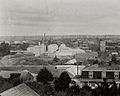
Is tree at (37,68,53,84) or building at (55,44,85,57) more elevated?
tree at (37,68,53,84)

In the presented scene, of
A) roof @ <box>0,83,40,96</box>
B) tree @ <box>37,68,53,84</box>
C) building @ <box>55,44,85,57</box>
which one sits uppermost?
roof @ <box>0,83,40,96</box>

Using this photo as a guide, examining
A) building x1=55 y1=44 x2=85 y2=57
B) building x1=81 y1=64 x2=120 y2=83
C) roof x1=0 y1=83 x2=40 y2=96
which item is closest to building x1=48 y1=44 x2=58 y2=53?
building x1=55 y1=44 x2=85 y2=57

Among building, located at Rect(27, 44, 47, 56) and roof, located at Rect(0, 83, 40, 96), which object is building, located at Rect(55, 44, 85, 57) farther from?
roof, located at Rect(0, 83, 40, 96)

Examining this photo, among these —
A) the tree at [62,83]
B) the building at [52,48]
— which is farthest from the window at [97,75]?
the building at [52,48]

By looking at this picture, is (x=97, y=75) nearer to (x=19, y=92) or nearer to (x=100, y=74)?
(x=100, y=74)

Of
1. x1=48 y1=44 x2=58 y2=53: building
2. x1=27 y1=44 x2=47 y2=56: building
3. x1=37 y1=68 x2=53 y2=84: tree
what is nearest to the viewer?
x1=37 y1=68 x2=53 y2=84: tree

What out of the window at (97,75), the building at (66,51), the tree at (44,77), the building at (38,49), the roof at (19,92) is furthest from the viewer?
the building at (66,51)

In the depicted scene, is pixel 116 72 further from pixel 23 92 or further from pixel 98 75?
pixel 23 92

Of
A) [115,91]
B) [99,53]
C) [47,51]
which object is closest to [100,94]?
[115,91]

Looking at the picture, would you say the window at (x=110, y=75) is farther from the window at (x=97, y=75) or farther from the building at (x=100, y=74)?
the window at (x=97, y=75)

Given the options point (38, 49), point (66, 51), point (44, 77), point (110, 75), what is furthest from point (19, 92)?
point (66, 51)

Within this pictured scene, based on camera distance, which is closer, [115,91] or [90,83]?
[115,91]
